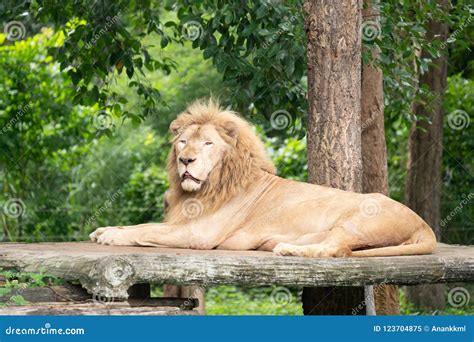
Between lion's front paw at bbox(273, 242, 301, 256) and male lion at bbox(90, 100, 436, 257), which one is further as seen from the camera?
male lion at bbox(90, 100, 436, 257)

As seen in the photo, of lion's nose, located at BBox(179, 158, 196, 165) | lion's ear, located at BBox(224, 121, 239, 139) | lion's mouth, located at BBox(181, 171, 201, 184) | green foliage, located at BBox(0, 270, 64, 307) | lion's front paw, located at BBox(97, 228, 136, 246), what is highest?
lion's ear, located at BBox(224, 121, 239, 139)

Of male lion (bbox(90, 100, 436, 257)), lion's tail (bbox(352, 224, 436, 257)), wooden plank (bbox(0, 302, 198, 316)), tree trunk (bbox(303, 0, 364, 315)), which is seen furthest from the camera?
tree trunk (bbox(303, 0, 364, 315))

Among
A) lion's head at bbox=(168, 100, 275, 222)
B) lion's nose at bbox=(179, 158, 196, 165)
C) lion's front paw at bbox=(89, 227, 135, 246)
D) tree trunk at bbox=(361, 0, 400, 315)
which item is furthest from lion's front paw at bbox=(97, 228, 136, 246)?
tree trunk at bbox=(361, 0, 400, 315)

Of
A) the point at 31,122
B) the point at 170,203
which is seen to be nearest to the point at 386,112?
the point at 170,203

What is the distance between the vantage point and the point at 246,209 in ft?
23.5

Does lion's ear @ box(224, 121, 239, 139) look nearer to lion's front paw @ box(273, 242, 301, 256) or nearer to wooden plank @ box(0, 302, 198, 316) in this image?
lion's front paw @ box(273, 242, 301, 256)

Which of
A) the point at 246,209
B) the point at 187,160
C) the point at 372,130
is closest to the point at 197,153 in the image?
the point at 187,160

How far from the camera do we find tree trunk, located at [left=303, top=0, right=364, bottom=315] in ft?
24.9

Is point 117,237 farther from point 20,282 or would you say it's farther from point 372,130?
point 372,130

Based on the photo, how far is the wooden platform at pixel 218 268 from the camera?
5.46 m

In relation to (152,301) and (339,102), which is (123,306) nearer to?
(152,301)

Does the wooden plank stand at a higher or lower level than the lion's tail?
lower

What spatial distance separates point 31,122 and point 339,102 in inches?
243

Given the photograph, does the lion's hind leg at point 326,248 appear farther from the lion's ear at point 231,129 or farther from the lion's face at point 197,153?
the lion's ear at point 231,129
